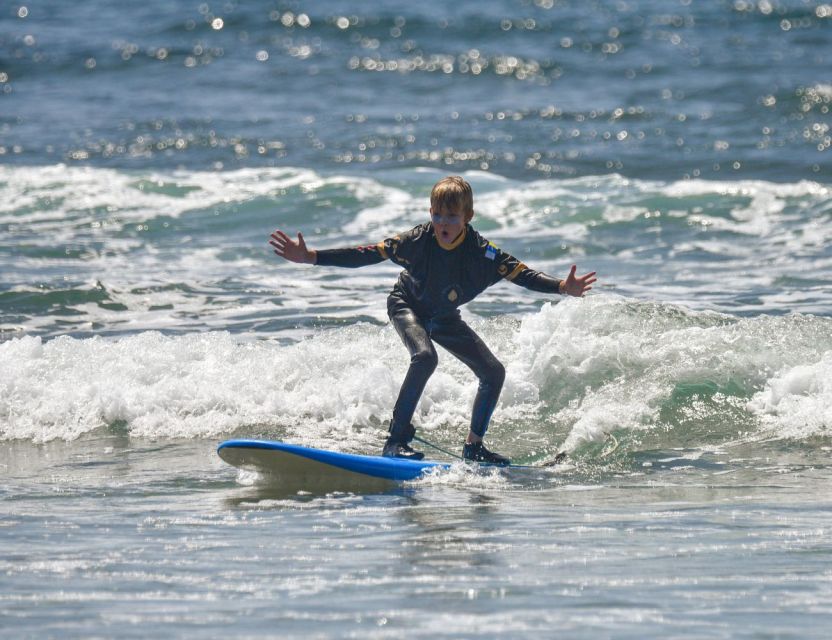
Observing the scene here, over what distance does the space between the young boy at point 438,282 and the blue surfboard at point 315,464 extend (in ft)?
0.54

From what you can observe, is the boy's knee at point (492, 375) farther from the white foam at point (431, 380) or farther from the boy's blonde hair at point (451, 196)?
the white foam at point (431, 380)

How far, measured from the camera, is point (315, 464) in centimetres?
681

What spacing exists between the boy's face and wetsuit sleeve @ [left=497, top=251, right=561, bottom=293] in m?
0.31

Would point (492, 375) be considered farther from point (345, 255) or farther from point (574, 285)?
point (345, 255)

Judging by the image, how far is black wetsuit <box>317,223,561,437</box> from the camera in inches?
271

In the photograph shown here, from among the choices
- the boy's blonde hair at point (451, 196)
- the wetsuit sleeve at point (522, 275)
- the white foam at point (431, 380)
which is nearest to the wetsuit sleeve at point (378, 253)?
the boy's blonde hair at point (451, 196)

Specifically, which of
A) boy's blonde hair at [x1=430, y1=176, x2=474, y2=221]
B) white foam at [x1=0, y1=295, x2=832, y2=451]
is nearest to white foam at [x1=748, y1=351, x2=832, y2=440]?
white foam at [x1=0, y1=295, x2=832, y2=451]

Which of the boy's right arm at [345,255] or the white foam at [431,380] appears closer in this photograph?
the boy's right arm at [345,255]

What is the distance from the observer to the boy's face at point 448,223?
6.65 metres

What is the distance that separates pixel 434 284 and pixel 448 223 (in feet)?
1.37

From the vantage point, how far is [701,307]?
11.5 meters

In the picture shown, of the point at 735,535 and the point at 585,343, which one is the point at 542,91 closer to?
the point at 585,343

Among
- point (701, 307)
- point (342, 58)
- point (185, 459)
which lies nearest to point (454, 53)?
point (342, 58)

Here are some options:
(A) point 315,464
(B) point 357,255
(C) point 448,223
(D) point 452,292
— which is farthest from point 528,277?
(A) point 315,464
